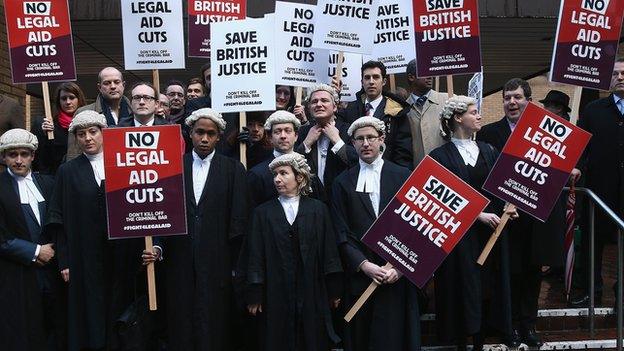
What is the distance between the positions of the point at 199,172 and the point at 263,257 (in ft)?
2.88

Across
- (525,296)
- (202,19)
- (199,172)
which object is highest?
(202,19)

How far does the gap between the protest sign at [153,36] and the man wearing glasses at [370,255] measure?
2703 mm

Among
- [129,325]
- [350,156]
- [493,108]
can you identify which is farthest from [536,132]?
[493,108]

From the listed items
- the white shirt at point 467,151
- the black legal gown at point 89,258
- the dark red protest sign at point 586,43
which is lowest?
the black legal gown at point 89,258

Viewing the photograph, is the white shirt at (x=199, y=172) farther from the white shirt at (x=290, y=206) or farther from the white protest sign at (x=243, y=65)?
the white protest sign at (x=243, y=65)

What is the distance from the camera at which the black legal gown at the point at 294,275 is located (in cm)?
656

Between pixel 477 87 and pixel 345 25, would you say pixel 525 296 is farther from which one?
pixel 345 25

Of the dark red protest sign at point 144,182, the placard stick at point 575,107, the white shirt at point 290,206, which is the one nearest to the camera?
the dark red protest sign at point 144,182

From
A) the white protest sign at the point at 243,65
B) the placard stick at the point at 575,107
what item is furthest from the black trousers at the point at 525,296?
the white protest sign at the point at 243,65

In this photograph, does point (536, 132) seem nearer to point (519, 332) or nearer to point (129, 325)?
point (519, 332)

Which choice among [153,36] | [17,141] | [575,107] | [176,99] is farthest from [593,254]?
[17,141]

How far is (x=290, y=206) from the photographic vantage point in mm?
6742

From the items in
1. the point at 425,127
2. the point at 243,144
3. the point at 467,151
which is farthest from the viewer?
the point at 425,127

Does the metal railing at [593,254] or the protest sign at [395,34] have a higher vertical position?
the protest sign at [395,34]
